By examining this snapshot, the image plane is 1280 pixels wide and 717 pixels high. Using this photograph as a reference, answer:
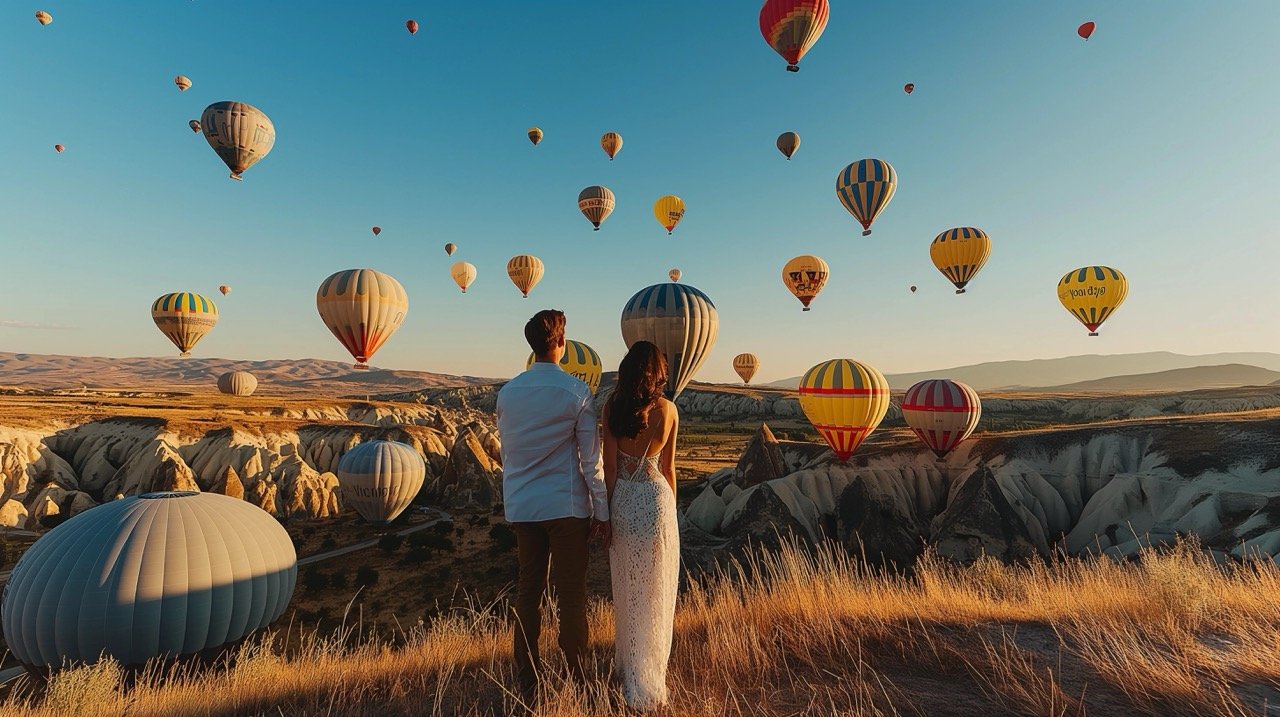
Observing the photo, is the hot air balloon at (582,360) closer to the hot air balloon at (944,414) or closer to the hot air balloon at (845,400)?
the hot air balloon at (845,400)

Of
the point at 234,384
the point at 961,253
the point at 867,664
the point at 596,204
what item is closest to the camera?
the point at 867,664

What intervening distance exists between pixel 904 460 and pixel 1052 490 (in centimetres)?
655

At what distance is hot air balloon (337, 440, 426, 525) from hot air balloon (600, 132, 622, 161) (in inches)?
1127

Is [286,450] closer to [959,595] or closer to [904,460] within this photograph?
[904,460]

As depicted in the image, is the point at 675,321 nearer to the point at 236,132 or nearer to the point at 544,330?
the point at 544,330

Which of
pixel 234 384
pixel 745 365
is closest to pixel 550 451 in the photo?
pixel 745 365

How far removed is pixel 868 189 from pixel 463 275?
41823 millimetres

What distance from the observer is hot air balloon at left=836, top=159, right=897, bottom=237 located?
32188 millimetres

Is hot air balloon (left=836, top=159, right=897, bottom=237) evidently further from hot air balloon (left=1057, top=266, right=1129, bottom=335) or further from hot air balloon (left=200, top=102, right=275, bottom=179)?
hot air balloon (left=200, top=102, right=275, bottom=179)

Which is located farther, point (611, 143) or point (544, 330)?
point (611, 143)

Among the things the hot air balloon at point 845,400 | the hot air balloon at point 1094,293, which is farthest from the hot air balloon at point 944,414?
the hot air balloon at point 1094,293

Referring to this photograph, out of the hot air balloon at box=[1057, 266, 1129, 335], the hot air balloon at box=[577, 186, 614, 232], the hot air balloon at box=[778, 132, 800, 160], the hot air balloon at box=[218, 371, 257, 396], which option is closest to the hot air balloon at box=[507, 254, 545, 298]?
the hot air balloon at box=[577, 186, 614, 232]

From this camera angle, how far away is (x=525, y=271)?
46.4m

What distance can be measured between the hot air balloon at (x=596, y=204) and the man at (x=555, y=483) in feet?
135
